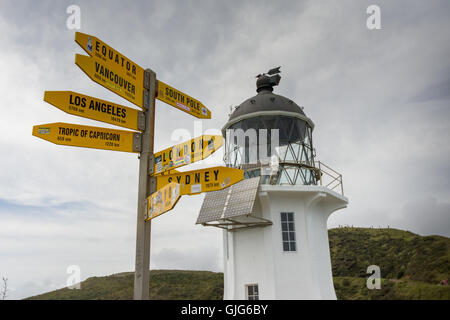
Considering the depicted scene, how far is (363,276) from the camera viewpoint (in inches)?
1086

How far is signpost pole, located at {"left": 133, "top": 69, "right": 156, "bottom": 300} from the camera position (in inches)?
192

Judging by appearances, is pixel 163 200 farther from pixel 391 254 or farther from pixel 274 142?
pixel 391 254

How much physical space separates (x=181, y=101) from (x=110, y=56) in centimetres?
146

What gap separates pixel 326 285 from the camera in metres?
13.8

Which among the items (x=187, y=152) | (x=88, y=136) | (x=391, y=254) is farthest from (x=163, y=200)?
(x=391, y=254)

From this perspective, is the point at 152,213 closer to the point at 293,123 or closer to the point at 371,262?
the point at 293,123

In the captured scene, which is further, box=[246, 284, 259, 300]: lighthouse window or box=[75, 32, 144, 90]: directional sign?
box=[246, 284, 259, 300]: lighthouse window

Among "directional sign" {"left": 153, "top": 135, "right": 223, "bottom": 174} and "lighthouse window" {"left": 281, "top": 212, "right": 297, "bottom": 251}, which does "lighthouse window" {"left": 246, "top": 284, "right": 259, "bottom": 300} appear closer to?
"lighthouse window" {"left": 281, "top": 212, "right": 297, "bottom": 251}

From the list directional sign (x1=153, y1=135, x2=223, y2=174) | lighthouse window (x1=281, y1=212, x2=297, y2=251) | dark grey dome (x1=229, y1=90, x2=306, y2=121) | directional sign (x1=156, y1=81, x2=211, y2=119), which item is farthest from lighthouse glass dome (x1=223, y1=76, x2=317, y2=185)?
directional sign (x1=153, y1=135, x2=223, y2=174)

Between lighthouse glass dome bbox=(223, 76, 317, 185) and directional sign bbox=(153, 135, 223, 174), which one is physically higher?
lighthouse glass dome bbox=(223, 76, 317, 185)

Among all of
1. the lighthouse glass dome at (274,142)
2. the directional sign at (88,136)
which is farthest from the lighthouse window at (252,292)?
the directional sign at (88,136)

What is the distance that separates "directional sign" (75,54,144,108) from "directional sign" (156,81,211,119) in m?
0.44

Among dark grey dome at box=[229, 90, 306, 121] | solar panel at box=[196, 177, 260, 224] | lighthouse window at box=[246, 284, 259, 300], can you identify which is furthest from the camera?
dark grey dome at box=[229, 90, 306, 121]

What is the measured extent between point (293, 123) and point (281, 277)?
20.5 ft
